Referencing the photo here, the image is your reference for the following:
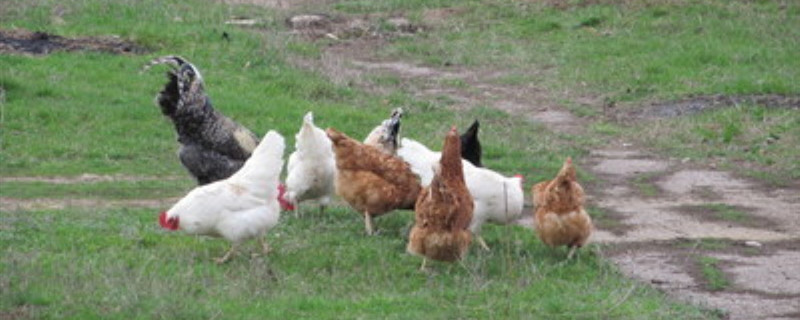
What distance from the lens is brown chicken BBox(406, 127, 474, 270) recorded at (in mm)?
9977

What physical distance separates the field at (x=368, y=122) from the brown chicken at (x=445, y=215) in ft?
0.70

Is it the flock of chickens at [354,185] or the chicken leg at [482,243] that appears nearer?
the flock of chickens at [354,185]

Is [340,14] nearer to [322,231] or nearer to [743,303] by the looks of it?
[322,231]

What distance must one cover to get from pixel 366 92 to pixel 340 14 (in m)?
7.55

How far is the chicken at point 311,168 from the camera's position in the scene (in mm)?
12211

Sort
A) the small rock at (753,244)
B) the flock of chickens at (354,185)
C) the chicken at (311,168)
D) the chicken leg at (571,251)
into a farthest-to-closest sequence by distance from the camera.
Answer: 1. the chicken at (311,168)
2. the small rock at (753,244)
3. the chicken leg at (571,251)
4. the flock of chickens at (354,185)

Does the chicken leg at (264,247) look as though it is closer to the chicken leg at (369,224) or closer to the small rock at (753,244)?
the chicken leg at (369,224)

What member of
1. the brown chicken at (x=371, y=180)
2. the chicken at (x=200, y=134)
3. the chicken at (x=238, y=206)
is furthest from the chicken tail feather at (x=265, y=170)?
the chicken at (x=200, y=134)

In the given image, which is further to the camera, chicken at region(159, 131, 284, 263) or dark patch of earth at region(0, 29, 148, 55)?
dark patch of earth at region(0, 29, 148, 55)

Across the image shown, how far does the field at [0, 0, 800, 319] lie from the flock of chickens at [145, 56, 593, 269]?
272 mm

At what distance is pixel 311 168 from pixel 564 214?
2.61 metres

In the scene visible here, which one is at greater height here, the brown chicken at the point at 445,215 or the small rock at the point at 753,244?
the brown chicken at the point at 445,215

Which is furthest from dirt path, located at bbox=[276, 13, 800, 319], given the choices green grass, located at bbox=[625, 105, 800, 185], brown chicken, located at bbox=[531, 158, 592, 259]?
brown chicken, located at bbox=[531, 158, 592, 259]

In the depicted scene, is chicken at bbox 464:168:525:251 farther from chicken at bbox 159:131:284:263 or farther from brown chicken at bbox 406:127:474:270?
chicken at bbox 159:131:284:263
